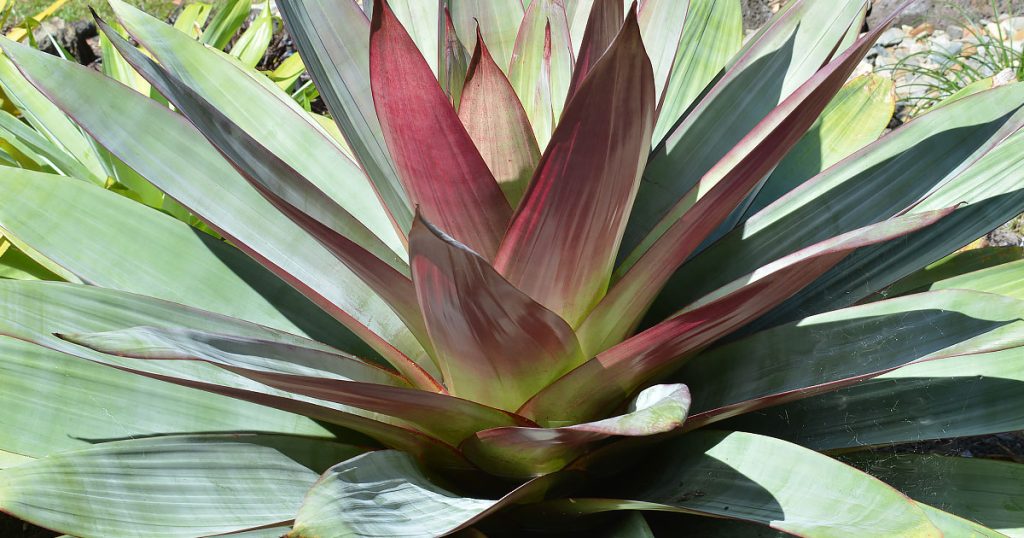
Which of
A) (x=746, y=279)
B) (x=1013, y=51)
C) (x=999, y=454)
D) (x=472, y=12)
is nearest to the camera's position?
(x=746, y=279)

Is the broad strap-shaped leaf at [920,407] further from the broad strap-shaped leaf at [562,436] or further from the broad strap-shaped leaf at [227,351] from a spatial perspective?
the broad strap-shaped leaf at [227,351]

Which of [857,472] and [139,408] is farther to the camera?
[139,408]

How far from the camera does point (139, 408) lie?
51.3 inches

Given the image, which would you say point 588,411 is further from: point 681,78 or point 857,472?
point 681,78

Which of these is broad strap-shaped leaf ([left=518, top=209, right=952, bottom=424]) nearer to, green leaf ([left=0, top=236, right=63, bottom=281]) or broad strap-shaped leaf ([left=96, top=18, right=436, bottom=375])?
broad strap-shaped leaf ([left=96, top=18, right=436, bottom=375])

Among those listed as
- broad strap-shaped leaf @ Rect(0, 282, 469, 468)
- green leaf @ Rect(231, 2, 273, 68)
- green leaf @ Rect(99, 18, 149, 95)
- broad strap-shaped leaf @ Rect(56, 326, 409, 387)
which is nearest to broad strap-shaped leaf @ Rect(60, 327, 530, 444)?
broad strap-shaped leaf @ Rect(56, 326, 409, 387)

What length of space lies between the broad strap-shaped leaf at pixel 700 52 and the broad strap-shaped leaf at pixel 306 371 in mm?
846

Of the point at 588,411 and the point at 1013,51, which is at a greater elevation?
the point at 1013,51

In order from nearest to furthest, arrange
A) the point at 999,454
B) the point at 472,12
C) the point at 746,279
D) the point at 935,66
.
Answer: the point at 746,279, the point at 472,12, the point at 999,454, the point at 935,66

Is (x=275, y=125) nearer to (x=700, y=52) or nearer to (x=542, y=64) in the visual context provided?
(x=542, y=64)

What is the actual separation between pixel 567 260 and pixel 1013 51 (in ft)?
10.5

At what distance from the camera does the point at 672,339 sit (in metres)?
1.06

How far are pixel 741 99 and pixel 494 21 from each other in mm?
446

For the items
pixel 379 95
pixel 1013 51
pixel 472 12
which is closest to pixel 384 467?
pixel 379 95
